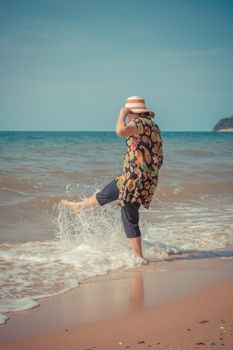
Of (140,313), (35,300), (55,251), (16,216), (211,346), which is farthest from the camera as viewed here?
(16,216)

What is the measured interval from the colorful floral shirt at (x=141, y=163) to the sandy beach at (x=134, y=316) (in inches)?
33.1

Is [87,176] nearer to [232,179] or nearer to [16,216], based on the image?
[232,179]

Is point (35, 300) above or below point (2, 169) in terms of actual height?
below

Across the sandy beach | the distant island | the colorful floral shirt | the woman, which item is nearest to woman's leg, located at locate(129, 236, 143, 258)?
the woman

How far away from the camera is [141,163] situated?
514cm

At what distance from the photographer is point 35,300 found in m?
4.09

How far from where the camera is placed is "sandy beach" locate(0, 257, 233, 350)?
317 centimetres

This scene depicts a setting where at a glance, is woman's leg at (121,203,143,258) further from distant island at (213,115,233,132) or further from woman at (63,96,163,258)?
distant island at (213,115,233,132)

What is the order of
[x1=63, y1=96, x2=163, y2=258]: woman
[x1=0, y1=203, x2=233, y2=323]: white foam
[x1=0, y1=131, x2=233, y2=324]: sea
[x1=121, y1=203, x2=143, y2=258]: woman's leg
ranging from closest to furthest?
[x1=0, y1=203, x2=233, y2=323]: white foam, [x1=0, y1=131, x2=233, y2=324]: sea, [x1=63, y1=96, x2=163, y2=258]: woman, [x1=121, y1=203, x2=143, y2=258]: woman's leg

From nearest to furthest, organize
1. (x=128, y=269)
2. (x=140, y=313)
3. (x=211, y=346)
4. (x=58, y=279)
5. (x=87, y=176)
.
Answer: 1. (x=211, y=346)
2. (x=140, y=313)
3. (x=58, y=279)
4. (x=128, y=269)
5. (x=87, y=176)

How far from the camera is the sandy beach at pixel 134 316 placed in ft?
10.4

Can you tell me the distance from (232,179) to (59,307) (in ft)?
37.1

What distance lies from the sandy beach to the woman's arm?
1373 mm

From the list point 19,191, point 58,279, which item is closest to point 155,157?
point 58,279
